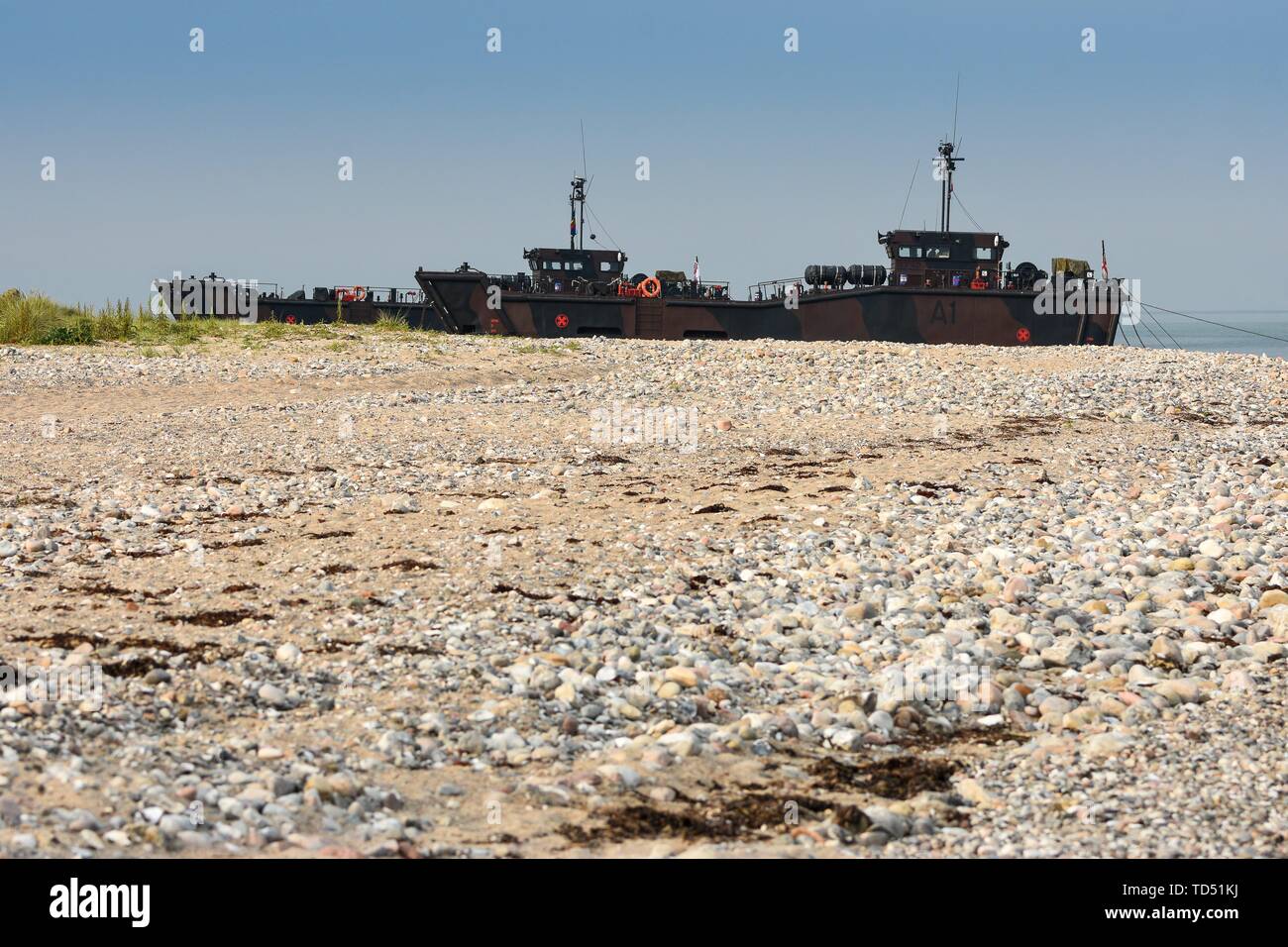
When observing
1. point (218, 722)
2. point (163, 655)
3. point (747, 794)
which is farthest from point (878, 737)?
point (163, 655)

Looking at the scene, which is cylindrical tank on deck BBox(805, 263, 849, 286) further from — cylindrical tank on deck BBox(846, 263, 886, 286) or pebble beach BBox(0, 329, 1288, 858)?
pebble beach BBox(0, 329, 1288, 858)

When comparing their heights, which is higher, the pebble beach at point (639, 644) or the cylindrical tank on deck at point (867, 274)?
the cylindrical tank on deck at point (867, 274)

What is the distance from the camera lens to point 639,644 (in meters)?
8.16

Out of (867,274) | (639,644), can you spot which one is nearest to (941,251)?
(867,274)

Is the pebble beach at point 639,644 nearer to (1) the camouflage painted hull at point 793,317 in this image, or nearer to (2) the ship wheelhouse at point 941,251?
(1) the camouflage painted hull at point 793,317

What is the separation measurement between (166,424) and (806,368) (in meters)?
13.4

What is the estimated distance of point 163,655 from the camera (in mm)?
7461

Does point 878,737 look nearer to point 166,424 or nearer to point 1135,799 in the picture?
point 1135,799

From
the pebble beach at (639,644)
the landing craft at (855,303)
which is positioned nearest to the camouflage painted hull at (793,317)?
the landing craft at (855,303)

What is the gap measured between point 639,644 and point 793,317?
36.5 m

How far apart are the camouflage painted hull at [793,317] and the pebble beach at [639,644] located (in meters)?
24.8

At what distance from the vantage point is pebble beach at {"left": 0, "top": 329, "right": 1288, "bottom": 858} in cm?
561

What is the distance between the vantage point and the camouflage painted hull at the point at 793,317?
42.1 m

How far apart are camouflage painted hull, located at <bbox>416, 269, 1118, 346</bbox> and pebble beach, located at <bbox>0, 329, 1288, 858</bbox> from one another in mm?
24794
